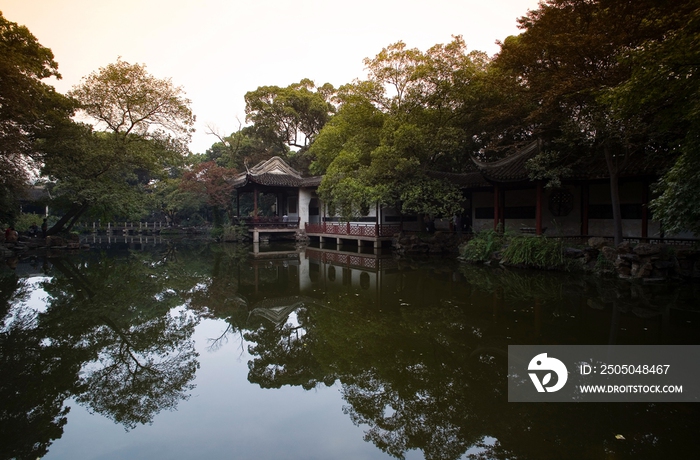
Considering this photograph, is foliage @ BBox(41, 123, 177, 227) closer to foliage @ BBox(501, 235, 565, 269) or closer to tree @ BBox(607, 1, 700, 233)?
foliage @ BBox(501, 235, 565, 269)

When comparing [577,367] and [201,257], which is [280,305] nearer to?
[577,367]

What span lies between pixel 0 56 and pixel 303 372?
13803mm

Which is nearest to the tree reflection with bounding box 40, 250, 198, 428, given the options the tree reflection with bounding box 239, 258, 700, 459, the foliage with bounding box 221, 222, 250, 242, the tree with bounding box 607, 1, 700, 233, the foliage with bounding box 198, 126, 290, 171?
the tree reflection with bounding box 239, 258, 700, 459

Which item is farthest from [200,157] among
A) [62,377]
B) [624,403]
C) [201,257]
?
[624,403]

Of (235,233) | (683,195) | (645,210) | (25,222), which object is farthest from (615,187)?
(25,222)

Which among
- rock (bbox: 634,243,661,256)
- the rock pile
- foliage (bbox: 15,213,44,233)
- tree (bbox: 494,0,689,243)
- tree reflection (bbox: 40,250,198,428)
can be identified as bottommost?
tree reflection (bbox: 40,250,198,428)

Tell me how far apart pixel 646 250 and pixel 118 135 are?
19.2 m

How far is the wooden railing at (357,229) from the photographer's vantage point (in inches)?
693

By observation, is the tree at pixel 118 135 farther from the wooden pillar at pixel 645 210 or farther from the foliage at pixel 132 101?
the wooden pillar at pixel 645 210

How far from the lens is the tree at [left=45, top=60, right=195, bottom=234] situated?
1620 centimetres

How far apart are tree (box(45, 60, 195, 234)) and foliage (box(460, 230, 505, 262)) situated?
45.1 feet

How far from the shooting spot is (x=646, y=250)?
8.91m

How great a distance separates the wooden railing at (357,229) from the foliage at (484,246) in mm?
5093

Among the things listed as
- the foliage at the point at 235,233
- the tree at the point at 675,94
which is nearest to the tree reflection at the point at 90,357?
the tree at the point at 675,94
